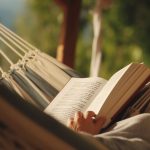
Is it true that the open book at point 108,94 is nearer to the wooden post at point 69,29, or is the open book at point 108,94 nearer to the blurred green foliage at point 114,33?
the wooden post at point 69,29

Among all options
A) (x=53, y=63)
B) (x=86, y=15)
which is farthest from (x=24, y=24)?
(x=53, y=63)

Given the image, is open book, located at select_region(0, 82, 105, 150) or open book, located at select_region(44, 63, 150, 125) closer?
open book, located at select_region(0, 82, 105, 150)

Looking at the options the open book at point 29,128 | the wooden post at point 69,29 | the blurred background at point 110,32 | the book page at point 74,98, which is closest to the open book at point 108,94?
the book page at point 74,98

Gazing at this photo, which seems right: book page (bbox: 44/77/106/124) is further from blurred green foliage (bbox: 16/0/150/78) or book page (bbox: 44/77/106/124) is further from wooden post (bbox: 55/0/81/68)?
blurred green foliage (bbox: 16/0/150/78)

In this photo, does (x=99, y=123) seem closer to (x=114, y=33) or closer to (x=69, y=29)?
(x=69, y=29)

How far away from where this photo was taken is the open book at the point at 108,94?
817 millimetres

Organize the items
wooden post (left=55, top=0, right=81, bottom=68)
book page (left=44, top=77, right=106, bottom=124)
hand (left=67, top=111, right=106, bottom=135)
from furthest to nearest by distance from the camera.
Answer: wooden post (left=55, top=0, right=81, bottom=68) < book page (left=44, top=77, right=106, bottom=124) < hand (left=67, top=111, right=106, bottom=135)

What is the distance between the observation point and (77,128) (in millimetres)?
773

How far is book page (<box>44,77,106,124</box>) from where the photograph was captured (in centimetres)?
95

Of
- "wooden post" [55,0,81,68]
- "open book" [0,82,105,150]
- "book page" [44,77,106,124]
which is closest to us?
"open book" [0,82,105,150]

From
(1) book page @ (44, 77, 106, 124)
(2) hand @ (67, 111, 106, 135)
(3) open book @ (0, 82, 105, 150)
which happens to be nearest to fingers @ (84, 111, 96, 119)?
(2) hand @ (67, 111, 106, 135)

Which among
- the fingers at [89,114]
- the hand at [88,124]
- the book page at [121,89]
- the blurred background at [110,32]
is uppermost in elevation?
the blurred background at [110,32]

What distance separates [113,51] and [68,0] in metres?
2.03

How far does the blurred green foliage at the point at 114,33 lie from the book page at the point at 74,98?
317 centimetres
